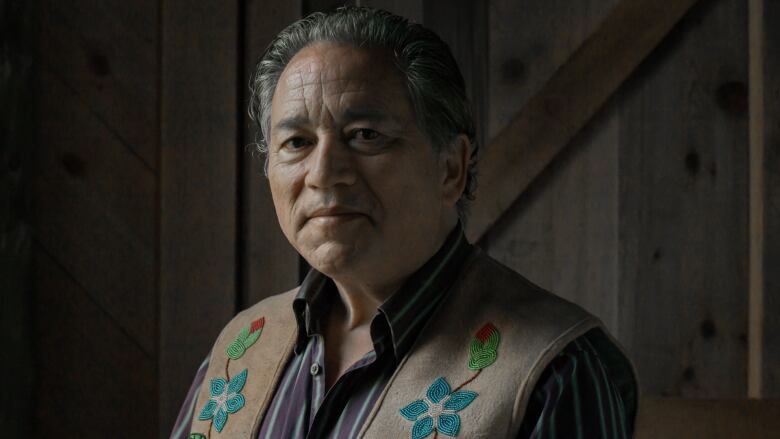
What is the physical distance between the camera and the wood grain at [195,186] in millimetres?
2451

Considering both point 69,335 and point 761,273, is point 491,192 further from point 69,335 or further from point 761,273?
point 69,335

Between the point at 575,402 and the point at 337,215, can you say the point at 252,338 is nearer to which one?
the point at 337,215

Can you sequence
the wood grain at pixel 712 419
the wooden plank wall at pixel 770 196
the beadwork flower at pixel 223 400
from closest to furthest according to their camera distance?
the beadwork flower at pixel 223 400 < the wood grain at pixel 712 419 < the wooden plank wall at pixel 770 196

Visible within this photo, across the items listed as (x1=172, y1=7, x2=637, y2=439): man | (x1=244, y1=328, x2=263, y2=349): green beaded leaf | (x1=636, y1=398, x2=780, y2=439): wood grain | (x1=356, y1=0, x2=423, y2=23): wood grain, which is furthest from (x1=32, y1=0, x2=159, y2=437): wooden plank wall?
(x1=636, y1=398, x2=780, y2=439): wood grain

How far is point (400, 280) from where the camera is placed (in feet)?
5.38

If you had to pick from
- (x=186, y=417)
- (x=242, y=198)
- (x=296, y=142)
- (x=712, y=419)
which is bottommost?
(x=186, y=417)

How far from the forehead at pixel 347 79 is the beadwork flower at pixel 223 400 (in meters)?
0.54

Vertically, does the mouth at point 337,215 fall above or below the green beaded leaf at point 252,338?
above

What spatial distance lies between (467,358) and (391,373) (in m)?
0.14

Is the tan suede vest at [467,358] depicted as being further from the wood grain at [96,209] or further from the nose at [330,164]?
the wood grain at [96,209]

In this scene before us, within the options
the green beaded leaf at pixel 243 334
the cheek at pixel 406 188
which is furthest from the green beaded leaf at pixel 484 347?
the green beaded leaf at pixel 243 334

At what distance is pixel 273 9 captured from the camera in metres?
2.46

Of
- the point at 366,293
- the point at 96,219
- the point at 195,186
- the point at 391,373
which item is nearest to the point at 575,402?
the point at 391,373

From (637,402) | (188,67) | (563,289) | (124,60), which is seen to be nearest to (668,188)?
(563,289)
